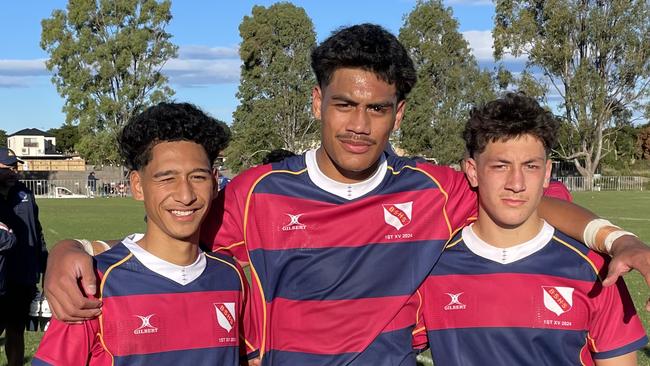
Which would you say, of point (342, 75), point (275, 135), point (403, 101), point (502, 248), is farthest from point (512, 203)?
point (275, 135)

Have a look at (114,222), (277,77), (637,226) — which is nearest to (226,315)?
(637,226)

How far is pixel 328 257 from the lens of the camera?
2859 millimetres

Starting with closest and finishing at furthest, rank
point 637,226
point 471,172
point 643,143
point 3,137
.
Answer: point 471,172 → point 637,226 → point 643,143 → point 3,137

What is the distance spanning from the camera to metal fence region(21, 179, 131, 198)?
44000 millimetres

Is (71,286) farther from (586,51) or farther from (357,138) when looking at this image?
(586,51)

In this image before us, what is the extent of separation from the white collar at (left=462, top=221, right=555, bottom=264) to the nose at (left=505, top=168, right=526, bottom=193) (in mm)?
230

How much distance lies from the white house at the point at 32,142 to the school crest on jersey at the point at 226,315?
10520 cm

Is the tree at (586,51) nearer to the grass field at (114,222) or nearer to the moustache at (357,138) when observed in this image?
the grass field at (114,222)

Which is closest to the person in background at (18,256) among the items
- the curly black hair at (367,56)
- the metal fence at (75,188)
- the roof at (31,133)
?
the curly black hair at (367,56)

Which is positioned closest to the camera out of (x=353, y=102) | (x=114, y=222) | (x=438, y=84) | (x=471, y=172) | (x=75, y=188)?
(x=353, y=102)

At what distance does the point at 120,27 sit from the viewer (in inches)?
1969

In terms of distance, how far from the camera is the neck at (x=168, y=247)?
9.27 feet

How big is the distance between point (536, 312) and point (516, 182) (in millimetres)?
514

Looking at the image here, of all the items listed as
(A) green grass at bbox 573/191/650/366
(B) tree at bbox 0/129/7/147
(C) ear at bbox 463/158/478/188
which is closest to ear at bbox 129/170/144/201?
(C) ear at bbox 463/158/478/188
